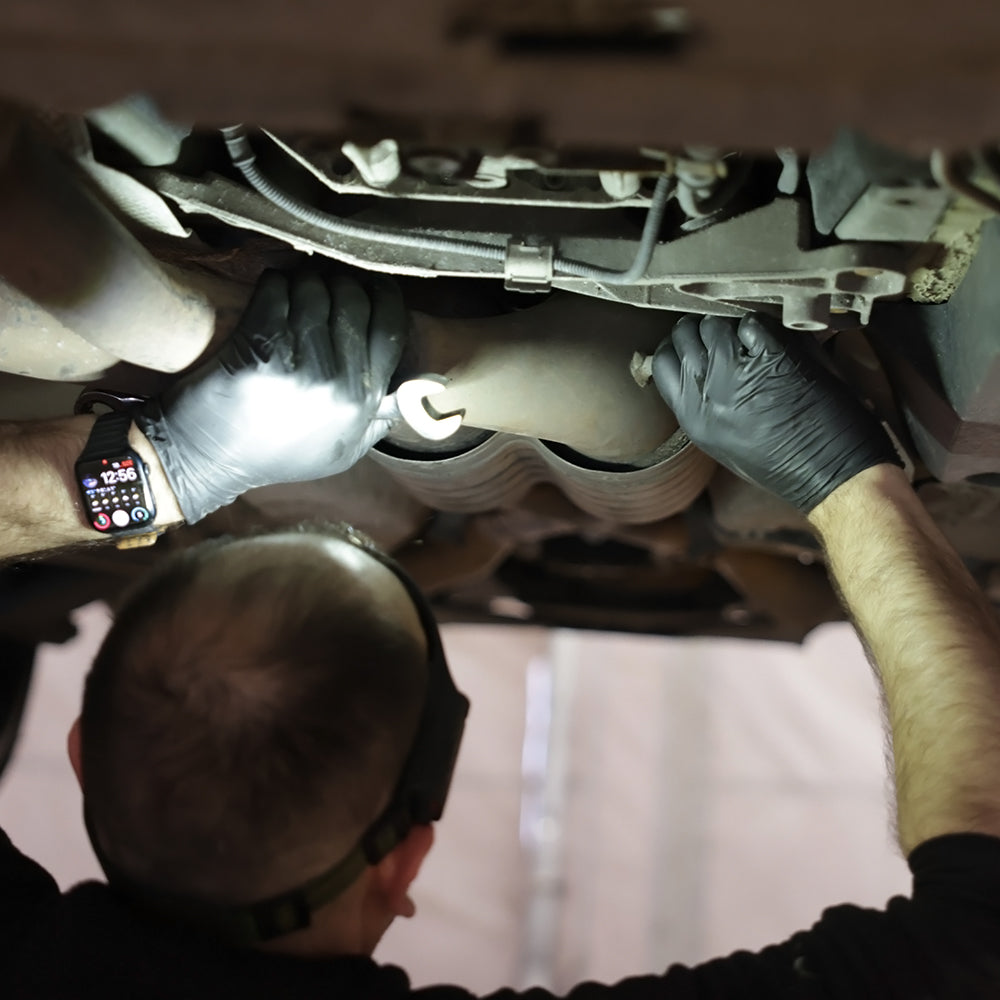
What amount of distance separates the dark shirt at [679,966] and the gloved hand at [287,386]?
428mm

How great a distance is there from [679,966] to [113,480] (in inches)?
27.5

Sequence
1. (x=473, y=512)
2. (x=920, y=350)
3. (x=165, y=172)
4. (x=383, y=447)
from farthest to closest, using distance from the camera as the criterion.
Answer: (x=473, y=512) → (x=383, y=447) → (x=920, y=350) → (x=165, y=172)

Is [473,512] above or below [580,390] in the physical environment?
below

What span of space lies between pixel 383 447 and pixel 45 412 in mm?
432

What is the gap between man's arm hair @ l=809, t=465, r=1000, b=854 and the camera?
31.2 inches

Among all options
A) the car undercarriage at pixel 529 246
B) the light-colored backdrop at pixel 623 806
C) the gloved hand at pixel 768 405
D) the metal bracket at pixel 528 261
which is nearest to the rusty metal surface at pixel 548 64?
the car undercarriage at pixel 529 246

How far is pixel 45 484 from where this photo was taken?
40.8 inches

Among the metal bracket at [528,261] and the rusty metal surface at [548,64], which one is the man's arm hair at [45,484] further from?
the rusty metal surface at [548,64]

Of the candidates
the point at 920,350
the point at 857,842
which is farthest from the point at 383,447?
the point at 857,842

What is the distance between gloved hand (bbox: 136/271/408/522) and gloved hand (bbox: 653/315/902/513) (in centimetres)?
29

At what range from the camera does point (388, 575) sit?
900mm

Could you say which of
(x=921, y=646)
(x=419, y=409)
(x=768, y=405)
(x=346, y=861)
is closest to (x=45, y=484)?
(x=419, y=409)

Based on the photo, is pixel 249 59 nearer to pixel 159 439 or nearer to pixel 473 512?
pixel 159 439

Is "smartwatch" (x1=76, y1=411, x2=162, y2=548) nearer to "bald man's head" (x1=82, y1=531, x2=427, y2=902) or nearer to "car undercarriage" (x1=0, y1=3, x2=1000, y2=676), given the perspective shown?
"car undercarriage" (x1=0, y1=3, x2=1000, y2=676)
